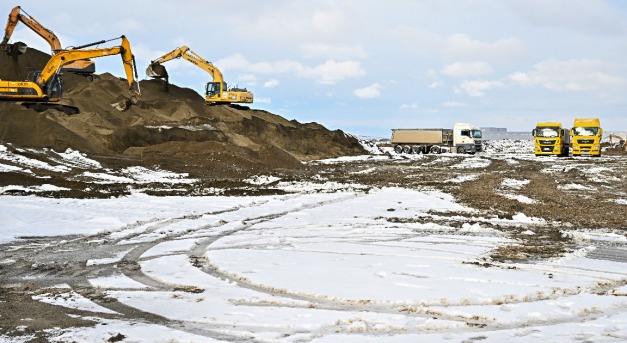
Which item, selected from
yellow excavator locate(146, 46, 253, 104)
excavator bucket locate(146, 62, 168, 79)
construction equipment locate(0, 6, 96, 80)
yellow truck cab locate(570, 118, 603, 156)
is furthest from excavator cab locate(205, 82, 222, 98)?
yellow truck cab locate(570, 118, 603, 156)

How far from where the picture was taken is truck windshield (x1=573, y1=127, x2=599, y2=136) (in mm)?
45812

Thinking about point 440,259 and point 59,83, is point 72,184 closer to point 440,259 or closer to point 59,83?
point 59,83

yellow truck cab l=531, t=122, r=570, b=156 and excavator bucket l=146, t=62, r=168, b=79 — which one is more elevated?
excavator bucket l=146, t=62, r=168, b=79

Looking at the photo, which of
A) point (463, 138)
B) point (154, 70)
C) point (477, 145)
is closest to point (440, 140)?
point (463, 138)

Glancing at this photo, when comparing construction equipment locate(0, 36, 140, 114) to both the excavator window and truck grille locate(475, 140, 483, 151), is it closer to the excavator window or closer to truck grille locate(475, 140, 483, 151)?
the excavator window

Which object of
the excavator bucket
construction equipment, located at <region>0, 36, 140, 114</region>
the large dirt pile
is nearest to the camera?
construction equipment, located at <region>0, 36, 140, 114</region>

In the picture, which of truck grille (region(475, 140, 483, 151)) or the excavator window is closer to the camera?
the excavator window

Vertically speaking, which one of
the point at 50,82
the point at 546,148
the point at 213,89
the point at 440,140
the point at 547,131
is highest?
the point at 213,89

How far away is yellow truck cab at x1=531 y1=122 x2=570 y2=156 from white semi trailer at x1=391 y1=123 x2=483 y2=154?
9757mm

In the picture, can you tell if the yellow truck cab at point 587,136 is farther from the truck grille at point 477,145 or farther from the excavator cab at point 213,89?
the excavator cab at point 213,89

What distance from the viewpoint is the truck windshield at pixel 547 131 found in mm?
46906

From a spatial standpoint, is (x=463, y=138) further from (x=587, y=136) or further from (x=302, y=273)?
(x=302, y=273)

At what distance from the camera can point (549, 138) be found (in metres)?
47.0

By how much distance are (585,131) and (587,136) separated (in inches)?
16.5
